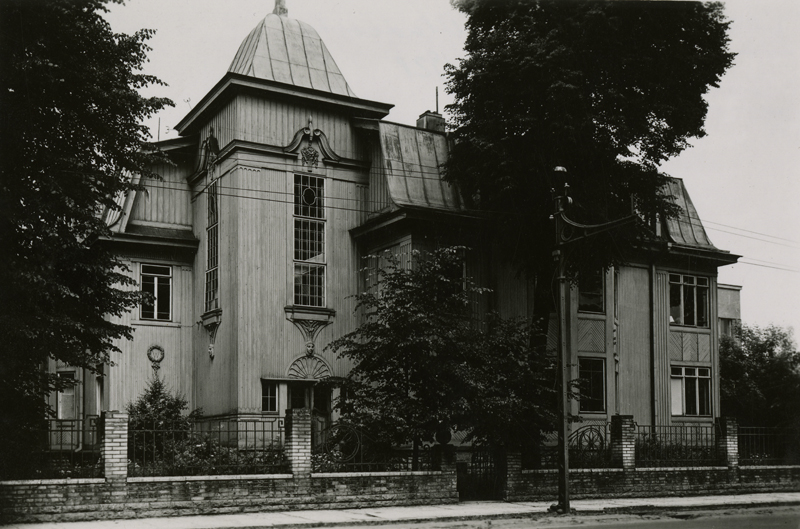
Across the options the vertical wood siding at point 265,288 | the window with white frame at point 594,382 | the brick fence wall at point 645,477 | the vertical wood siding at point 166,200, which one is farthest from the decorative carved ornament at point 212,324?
the window with white frame at point 594,382

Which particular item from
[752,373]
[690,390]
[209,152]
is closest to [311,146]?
[209,152]

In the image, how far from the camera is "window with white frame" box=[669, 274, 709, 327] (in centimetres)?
3384

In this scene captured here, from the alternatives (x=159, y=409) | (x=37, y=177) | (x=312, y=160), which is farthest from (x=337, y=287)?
(x=37, y=177)

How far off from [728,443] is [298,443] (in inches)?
525

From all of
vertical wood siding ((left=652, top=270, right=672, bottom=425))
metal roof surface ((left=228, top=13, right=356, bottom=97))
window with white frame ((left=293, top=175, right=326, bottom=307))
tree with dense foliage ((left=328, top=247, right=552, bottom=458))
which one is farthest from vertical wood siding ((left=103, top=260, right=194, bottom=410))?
vertical wood siding ((left=652, top=270, right=672, bottom=425))

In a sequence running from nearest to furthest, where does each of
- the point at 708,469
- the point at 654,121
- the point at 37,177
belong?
the point at 37,177 → the point at 708,469 → the point at 654,121

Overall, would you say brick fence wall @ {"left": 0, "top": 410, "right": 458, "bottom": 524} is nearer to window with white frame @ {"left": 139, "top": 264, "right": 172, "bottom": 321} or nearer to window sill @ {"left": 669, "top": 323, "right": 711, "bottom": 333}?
window with white frame @ {"left": 139, "top": 264, "right": 172, "bottom": 321}

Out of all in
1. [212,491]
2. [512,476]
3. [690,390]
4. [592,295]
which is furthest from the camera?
[690,390]

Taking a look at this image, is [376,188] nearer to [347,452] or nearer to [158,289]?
[158,289]

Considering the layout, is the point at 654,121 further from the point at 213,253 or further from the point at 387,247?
the point at 213,253

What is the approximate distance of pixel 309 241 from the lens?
2767 centimetres

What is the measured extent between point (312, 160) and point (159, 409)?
29.2 ft

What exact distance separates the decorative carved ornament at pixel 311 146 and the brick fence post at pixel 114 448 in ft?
41.0

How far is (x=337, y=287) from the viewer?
28.0 metres
